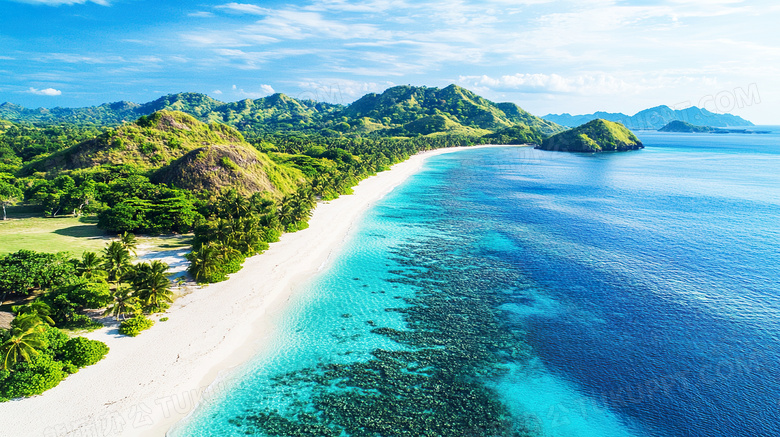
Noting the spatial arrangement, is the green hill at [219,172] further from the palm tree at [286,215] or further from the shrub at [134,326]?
the shrub at [134,326]

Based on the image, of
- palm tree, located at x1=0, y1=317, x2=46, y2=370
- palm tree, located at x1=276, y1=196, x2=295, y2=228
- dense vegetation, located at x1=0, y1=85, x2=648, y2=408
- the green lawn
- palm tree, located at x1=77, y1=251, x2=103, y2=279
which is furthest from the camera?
palm tree, located at x1=276, y1=196, x2=295, y2=228

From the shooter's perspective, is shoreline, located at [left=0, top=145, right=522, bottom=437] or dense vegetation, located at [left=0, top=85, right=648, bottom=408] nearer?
shoreline, located at [left=0, top=145, right=522, bottom=437]

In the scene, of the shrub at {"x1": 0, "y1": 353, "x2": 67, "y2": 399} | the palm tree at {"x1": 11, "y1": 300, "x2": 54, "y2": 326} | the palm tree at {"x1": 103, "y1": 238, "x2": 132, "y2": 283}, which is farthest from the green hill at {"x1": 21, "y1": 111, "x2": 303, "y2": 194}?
the shrub at {"x1": 0, "y1": 353, "x2": 67, "y2": 399}

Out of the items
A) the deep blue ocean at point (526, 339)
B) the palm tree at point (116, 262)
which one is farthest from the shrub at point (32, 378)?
the palm tree at point (116, 262)

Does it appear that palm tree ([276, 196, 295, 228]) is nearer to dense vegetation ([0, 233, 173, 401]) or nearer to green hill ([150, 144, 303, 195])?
green hill ([150, 144, 303, 195])

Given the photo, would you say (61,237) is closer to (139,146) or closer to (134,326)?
(134,326)

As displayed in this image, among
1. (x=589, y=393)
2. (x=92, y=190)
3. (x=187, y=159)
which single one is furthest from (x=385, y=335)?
(x=92, y=190)

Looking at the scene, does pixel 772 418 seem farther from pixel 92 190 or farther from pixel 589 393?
pixel 92 190
